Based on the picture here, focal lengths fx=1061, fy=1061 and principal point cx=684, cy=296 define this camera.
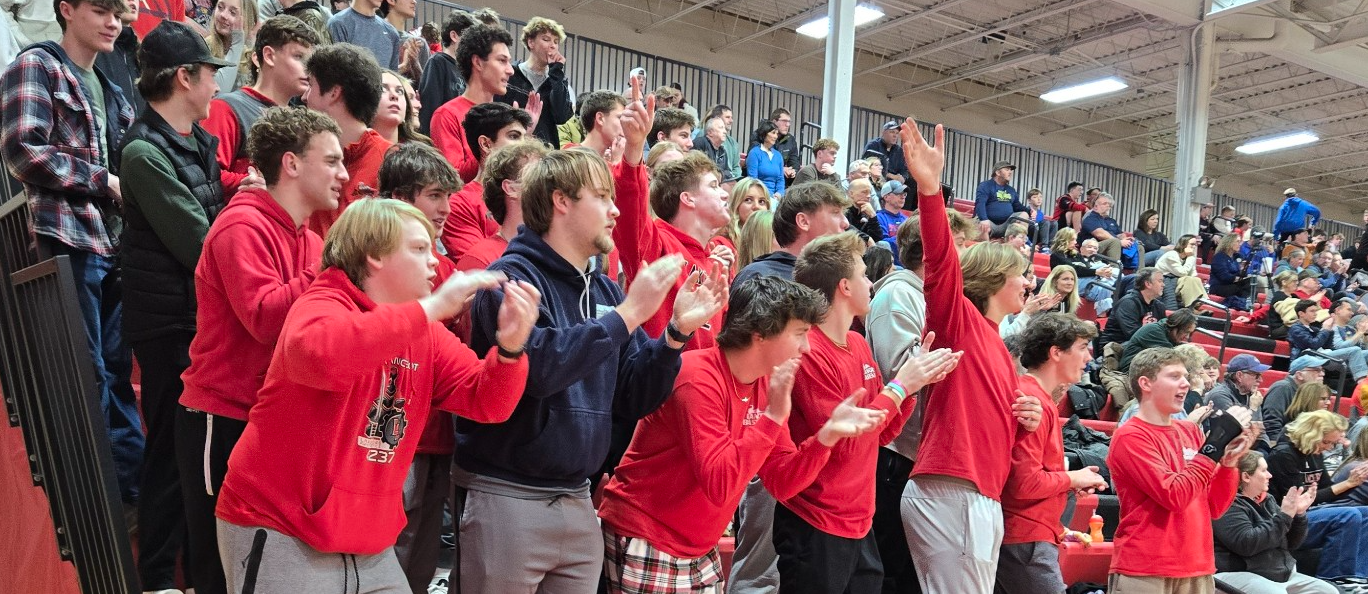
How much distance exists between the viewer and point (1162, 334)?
950 centimetres

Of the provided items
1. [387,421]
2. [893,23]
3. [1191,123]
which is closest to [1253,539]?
[387,421]

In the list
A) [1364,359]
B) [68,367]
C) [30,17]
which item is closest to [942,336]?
[68,367]

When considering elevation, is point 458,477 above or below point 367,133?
below

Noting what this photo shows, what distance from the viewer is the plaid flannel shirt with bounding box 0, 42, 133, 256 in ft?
10.7

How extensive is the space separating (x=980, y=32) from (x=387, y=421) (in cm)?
1785

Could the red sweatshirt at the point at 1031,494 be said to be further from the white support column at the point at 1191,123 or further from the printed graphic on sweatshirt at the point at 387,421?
the white support column at the point at 1191,123

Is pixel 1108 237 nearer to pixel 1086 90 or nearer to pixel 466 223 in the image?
pixel 1086 90

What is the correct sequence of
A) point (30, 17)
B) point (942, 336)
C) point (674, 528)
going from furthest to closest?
point (30, 17) < point (942, 336) < point (674, 528)

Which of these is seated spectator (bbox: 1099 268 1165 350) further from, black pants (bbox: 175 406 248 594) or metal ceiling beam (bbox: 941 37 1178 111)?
black pants (bbox: 175 406 248 594)

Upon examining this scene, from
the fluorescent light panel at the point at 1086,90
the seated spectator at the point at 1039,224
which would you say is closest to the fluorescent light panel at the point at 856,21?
the seated spectator at the point at 1039,224

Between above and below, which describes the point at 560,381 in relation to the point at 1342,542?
above

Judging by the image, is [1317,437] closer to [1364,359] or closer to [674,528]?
[674,528]

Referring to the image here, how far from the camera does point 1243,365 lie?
9.32m

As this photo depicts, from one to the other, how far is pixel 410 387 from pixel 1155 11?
50.8ft
